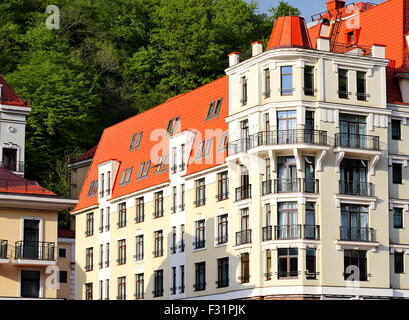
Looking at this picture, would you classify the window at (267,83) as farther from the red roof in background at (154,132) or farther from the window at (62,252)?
the window at (62,252)

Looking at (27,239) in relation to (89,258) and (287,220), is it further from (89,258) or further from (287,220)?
(89,258)

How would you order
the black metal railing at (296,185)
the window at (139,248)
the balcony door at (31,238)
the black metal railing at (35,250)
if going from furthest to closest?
the window at (139,248), the black metal railing at (296,185), the balcony door at (31,238), the black metal railing at (35,250)

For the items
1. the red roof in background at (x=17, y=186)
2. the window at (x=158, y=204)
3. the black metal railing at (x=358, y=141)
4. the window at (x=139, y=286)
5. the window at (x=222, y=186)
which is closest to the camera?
the red roof in background at (x=17, y=186)

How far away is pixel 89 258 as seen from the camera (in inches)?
3182

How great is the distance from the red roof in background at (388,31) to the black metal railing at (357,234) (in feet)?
30.6

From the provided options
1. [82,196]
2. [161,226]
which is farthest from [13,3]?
[161,226]

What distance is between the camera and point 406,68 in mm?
67000

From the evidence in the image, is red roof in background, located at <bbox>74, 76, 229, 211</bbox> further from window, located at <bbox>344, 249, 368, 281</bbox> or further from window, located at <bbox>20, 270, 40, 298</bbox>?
window, located at <bbox>20, 270, 40, 298</bbox>

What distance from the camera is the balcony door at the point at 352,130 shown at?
62.3 m

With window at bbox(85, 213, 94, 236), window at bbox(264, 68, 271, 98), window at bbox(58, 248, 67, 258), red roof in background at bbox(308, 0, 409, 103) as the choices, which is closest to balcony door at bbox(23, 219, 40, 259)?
window at bbox(264, 68, 271, 98)

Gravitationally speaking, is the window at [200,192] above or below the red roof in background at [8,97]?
below

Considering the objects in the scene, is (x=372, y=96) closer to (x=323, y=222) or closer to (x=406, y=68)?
(x=406, y=68)

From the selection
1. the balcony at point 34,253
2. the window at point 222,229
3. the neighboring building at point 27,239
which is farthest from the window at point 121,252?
the balcony at point 34,253

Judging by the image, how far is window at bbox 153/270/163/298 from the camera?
71125 millimetres
